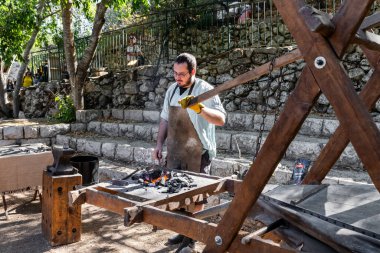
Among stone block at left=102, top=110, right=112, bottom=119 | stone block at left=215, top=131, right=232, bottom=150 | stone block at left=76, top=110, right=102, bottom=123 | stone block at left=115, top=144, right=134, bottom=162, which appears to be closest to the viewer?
stone block at left=215, top=131, right=232, bottom=150

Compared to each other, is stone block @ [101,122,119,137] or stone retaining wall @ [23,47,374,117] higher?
stone retaining wall @ [23,47,374,117]

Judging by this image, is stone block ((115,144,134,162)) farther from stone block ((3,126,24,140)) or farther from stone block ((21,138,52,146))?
stone block ((3,126,24,140))

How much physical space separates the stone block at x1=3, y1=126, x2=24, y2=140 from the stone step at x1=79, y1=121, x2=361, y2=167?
5.51 ft

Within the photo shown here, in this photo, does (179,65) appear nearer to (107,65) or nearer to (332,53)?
(332,53)

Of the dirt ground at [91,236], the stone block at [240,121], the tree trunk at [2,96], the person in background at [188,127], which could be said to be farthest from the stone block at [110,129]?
the person in background at [188,127]

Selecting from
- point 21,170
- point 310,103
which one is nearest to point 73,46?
point 21,170

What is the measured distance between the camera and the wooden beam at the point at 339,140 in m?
2.14

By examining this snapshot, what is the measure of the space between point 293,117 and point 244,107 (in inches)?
279

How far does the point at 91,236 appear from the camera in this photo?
15.1 ft

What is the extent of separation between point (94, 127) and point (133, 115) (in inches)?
41.8

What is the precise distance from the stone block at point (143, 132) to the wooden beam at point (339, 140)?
251 inches

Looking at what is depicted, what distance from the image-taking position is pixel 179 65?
3.74m

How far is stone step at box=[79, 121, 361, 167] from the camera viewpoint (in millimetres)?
5726

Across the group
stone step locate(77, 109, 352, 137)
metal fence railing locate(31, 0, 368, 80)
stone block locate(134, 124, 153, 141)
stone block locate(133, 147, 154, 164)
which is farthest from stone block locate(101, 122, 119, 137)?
metal fence railing locate(31, 0, 368, 80)
